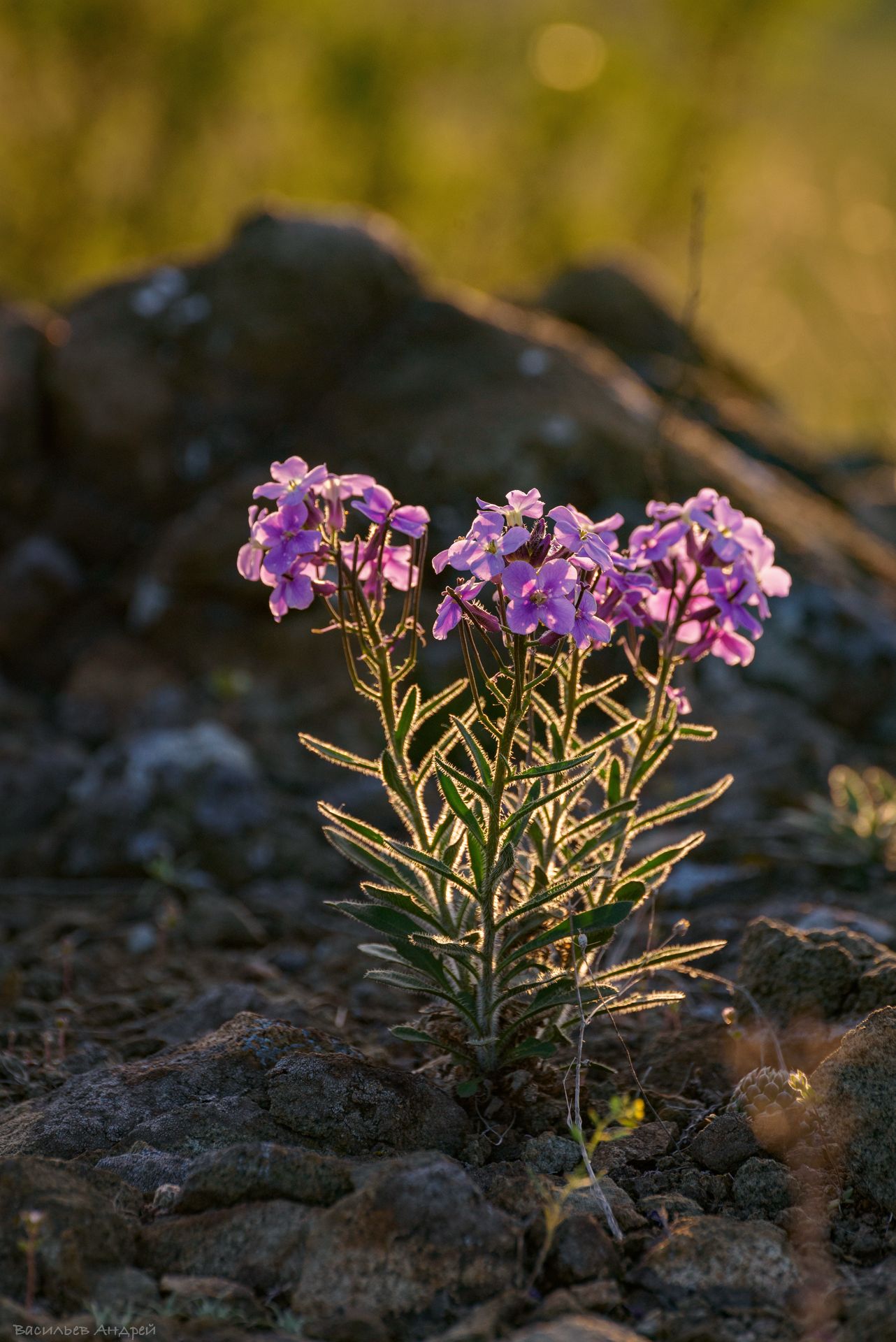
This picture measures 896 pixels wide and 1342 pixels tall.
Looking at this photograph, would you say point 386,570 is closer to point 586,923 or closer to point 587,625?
point 587,625

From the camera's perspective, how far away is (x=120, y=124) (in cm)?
1198

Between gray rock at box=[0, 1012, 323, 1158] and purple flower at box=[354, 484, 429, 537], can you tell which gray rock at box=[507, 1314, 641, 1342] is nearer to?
gray rock at box=[0, 1012, 323, 1158]

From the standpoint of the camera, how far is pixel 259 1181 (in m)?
2.02

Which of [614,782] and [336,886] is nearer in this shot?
[614,782]

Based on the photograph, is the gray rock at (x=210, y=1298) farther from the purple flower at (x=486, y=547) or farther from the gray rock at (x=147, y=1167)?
the purple flower at (x=486, y=547)

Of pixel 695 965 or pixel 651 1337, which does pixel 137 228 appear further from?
pixel 651 1337

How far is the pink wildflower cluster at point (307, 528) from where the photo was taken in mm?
2223

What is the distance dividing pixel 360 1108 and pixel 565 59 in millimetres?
13903

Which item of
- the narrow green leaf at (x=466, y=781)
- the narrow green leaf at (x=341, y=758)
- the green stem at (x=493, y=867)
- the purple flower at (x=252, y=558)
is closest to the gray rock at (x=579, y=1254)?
the green stem at (x=493, y=867)

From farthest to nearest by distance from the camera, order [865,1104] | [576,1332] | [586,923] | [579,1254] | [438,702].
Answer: [438,702] → [586,923] → [865,1104] → [579,1254] → [576,1332]

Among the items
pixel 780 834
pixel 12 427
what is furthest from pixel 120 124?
pixel 780 834

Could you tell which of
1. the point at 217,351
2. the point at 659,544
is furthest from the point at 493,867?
the point at 217,351

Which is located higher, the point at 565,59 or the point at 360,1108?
the point at 565,59

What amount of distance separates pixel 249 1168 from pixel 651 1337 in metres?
0.70
